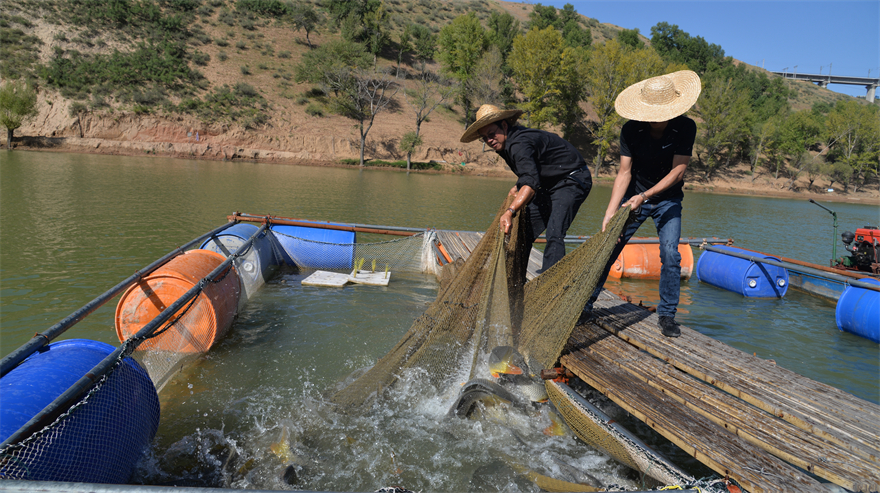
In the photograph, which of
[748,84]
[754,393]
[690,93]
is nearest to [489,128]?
[690,93]

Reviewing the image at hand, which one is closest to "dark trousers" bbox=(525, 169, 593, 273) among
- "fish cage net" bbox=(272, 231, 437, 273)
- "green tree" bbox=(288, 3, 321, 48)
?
"fish cage net" bbox=(272, 231, 437, 273)

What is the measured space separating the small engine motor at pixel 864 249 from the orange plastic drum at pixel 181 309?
1282 cm

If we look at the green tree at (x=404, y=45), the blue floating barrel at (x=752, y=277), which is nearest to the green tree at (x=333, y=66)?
the green tree at (x=404, y=45)

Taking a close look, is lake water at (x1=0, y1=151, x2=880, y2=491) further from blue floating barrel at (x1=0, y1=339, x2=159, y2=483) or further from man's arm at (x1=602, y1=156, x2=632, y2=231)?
man's arm at (x1=602, y1=156, x2=632, y2=231)

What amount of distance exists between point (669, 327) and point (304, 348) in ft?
13.9

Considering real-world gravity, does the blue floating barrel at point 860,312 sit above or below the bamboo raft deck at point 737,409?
below

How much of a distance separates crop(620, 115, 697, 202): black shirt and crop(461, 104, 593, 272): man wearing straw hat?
47 cm

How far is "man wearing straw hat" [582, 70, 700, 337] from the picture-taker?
426 centimetres

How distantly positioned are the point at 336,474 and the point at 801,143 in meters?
65.9

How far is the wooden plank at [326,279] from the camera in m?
8.62

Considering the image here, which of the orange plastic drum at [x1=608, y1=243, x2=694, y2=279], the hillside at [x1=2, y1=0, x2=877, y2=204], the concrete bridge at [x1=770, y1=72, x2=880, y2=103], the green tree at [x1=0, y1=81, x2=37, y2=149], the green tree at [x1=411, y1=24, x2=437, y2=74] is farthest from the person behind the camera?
the concrete bridge at [x1=770, y1=72, x2=880, y2=103]

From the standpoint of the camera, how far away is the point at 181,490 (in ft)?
6.79

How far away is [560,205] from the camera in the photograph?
492cm

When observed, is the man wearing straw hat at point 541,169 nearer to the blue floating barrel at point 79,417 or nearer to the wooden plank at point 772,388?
the wooden plank at point 772,388
